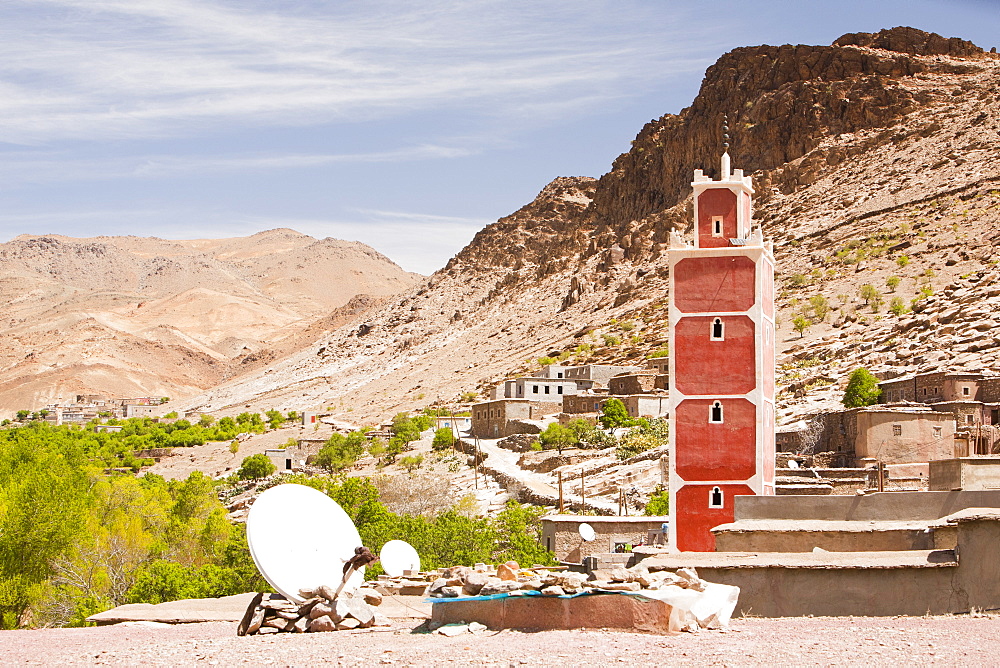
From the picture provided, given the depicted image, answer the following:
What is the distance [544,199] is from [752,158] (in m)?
47.7

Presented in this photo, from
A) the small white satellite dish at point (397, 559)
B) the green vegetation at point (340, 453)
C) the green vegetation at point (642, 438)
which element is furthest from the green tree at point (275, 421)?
the small white satellite dish at point (397, 559)

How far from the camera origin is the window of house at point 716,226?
30641 millimetres

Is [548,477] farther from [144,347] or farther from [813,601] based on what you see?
[144,347]

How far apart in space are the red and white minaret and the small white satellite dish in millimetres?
9548

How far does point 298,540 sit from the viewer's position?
14.3m

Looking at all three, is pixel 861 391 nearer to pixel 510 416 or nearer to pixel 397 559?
pixel 510 416

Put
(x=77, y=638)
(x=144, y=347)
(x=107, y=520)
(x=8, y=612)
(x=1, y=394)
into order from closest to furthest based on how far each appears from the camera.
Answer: (x=77, y=638) < (x=8, y=612) < (x=107, y=520) < (x=1, y=394) < (x=144, y=347)

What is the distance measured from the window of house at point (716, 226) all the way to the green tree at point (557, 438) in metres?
23.0

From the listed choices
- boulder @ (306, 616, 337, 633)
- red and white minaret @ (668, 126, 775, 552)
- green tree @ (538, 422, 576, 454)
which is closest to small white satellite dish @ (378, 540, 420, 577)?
boulder @ (306, 616, 337, 633)

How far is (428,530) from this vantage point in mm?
34344

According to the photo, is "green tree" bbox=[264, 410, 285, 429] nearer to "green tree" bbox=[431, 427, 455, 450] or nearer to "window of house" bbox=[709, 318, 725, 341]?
"green tree" bbox=[431, 427, 455, 450]

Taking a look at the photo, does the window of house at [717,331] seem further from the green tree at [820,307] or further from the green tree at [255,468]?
the green tree at [820,307]

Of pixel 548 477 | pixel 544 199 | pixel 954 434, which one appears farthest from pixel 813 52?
pixel 954 434

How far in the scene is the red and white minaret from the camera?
28875mm
